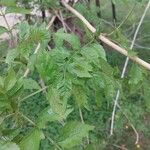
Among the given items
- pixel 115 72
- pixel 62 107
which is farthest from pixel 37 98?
pixel 62 107

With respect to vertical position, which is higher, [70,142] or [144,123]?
[70,142]

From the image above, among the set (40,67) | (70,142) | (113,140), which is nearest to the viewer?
(40,67)

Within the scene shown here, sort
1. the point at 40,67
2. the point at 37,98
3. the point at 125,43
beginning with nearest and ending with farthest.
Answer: the point at 40,67, the point at 125,43, the point at 37,98

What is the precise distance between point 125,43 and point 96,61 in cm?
20

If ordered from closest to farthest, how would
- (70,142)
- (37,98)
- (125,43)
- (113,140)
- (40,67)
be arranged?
1. (40,67)
2. (70,142)
3. (125,43)
4. (113,140)
5. (37,98)

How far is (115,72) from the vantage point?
111cm

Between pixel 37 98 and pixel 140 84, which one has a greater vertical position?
pixel 140 84

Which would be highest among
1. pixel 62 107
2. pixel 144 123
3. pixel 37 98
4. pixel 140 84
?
pixel 62 107

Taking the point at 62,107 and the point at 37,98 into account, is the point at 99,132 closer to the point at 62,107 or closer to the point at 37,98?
the point at 37,98

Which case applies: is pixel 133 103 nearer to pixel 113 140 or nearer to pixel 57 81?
pixel 113 140

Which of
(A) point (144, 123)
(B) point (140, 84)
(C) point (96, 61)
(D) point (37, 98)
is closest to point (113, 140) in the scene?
(A) point (144, 123)

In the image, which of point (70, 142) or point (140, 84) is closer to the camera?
point (70, 142)

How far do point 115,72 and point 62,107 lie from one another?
0.28 meters

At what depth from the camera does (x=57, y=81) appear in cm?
85
